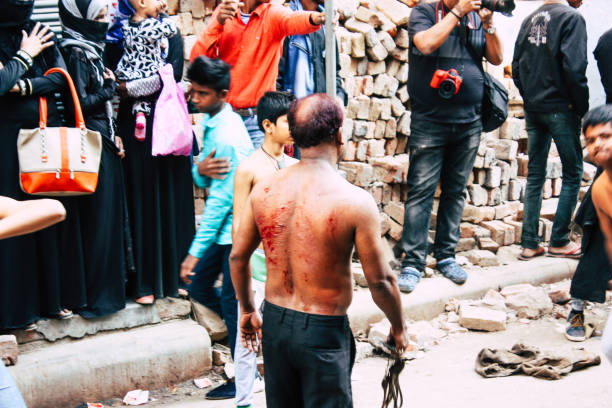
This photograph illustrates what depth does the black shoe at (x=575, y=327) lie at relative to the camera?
491 cm

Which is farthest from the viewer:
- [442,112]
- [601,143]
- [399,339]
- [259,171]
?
[442,112]

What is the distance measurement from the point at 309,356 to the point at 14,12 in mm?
2772

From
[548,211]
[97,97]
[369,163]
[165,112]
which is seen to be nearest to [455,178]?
[369,163]

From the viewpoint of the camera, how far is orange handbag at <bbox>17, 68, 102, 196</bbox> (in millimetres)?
3814

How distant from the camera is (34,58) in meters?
4.03

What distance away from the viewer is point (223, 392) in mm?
4094

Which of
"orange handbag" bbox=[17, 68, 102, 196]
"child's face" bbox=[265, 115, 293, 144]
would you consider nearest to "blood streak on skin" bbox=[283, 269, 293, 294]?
"child's face" bbox=[265, 115, 293, 144]

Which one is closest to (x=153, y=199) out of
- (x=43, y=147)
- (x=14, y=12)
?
(x=43, y=147)

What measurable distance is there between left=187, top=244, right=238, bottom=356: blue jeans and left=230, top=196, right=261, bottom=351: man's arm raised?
0.67 m

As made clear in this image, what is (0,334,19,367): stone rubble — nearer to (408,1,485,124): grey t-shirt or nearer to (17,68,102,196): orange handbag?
(17,68,102,196): orange handbag

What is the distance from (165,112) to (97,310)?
133cm

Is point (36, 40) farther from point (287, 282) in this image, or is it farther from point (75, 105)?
point (287, 282)

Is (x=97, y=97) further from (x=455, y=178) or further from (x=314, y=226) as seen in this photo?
(x=455, y=178)

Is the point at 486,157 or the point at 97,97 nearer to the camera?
the point at 97,97
